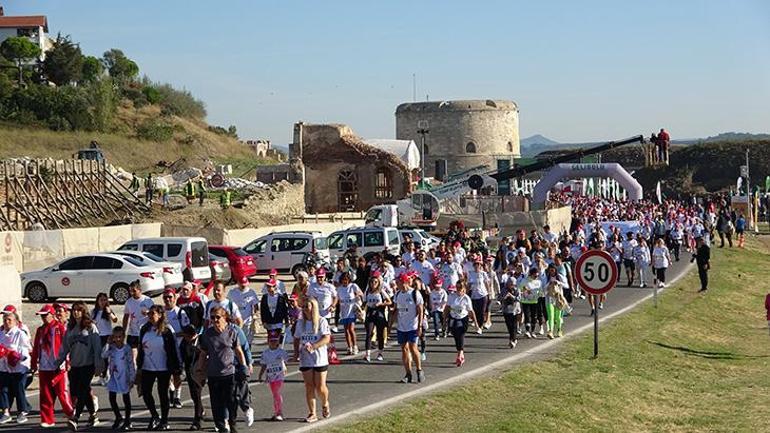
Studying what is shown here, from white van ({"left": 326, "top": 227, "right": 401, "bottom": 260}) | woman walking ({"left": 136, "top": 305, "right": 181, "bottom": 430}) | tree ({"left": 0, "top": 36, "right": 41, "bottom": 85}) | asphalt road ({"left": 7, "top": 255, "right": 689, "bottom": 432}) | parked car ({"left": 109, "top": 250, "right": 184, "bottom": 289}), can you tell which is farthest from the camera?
tree ({"left": 0, "top": 36, "right": 41, "bottom": 85})

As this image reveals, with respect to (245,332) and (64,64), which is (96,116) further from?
(245,332)

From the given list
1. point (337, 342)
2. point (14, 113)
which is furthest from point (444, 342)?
point (14, 113)

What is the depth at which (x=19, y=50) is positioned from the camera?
8906 cm

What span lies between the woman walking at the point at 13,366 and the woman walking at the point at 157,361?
→ 172cm

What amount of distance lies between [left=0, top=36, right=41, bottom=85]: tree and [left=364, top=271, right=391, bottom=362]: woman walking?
74268 millimetres

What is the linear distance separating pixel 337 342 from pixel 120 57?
85.4 m

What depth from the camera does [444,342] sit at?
71.9ft

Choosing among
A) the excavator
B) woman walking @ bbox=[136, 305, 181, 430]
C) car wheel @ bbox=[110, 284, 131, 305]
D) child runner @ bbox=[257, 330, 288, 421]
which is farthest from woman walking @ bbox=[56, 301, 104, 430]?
the excavator

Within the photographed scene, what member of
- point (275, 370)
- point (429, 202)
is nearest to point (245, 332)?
point (275, 370)

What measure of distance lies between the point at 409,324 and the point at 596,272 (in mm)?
4101

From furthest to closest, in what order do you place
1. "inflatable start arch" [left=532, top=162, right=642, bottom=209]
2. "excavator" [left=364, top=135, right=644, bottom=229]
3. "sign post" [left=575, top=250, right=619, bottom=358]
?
"inflatable start arch" [left=532, top=162, right=642, bottom=209], "excavator" [left=364, top=135, right=644, bottom=229], "sign post" [left=575, top=250, right=619, bottom=358]

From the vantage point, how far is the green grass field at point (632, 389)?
49.7 feet

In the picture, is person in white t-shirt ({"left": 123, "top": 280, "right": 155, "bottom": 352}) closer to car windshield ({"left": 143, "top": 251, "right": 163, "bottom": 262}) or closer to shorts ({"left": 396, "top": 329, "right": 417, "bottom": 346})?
shorts ({"left": 396, "top": 329, "right": 417, "bottom": 346})

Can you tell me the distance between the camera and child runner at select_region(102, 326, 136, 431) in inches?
535
